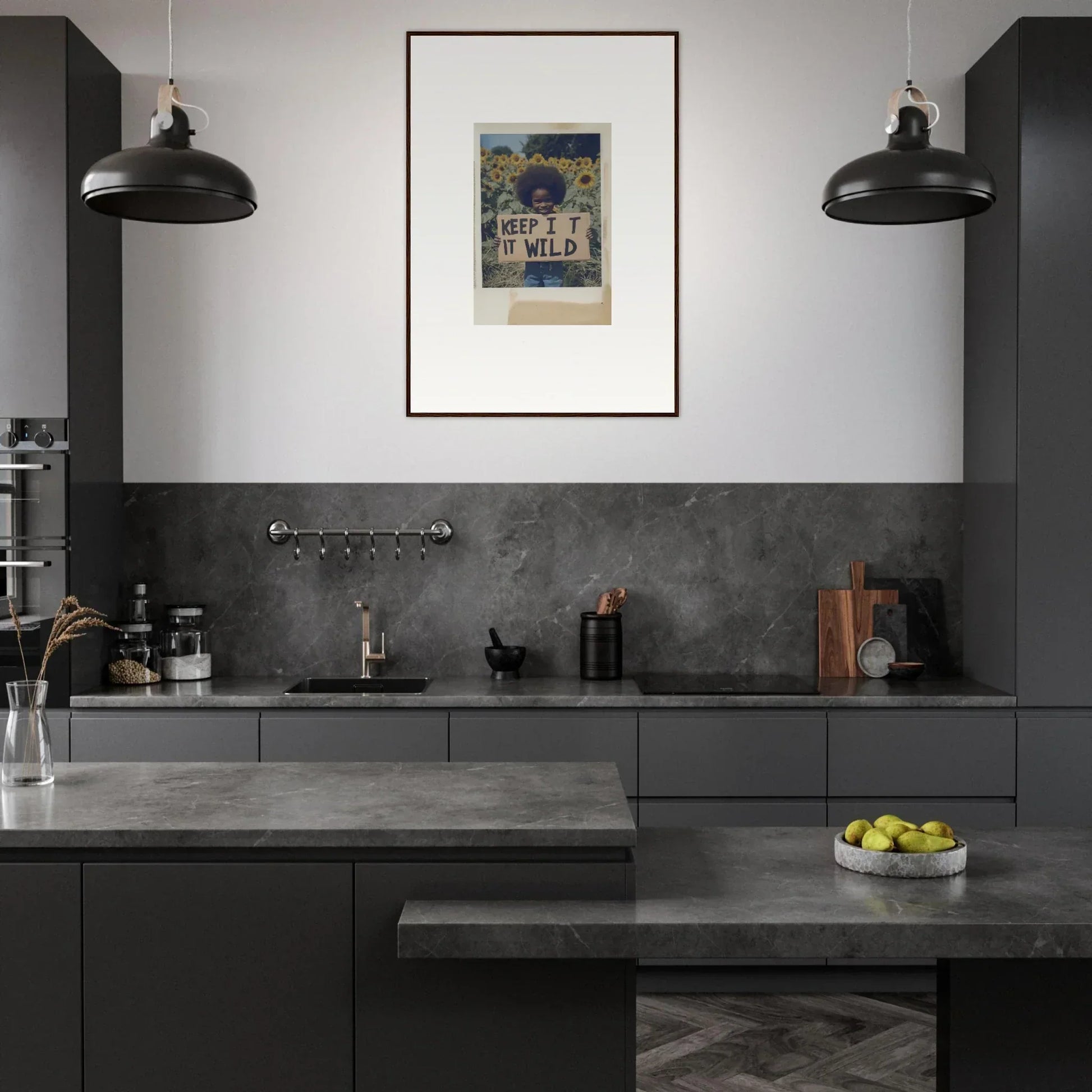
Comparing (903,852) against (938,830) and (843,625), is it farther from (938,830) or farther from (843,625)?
(843,625)

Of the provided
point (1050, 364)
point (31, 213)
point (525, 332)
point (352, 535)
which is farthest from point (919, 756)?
point (31, 213)

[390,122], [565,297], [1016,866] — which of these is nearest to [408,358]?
[565,297]

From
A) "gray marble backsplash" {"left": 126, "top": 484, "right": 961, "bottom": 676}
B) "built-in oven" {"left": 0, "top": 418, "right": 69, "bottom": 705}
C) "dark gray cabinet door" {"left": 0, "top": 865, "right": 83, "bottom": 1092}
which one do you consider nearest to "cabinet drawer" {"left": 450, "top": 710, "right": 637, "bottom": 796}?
"gray marble backsplash" {"left": 126, "top": 484, "right": 961, "bottom": 676}

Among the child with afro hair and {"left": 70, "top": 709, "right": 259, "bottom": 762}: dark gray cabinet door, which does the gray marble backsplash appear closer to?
{"left": 70, "top": 709, "right": 259, "bottom": 762}: dark gray cabinet door

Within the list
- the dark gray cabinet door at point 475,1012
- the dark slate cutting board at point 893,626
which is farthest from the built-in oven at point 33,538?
the dark slate cutting board at point 893,626

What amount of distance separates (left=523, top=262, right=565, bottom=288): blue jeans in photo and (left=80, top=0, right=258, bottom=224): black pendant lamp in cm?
199

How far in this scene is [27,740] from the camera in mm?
2344

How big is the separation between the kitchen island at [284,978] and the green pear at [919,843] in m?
0.53

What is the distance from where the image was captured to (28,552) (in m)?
3.94

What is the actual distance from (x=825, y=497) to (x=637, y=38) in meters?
2.00

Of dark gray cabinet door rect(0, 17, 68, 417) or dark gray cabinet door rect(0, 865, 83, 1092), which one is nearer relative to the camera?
dark gray cabinet door rect(0, 865, 83, 1092)

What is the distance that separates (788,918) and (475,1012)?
0.63m

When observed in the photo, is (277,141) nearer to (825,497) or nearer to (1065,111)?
(825,497)

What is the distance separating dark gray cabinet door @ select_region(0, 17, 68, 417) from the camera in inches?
154
